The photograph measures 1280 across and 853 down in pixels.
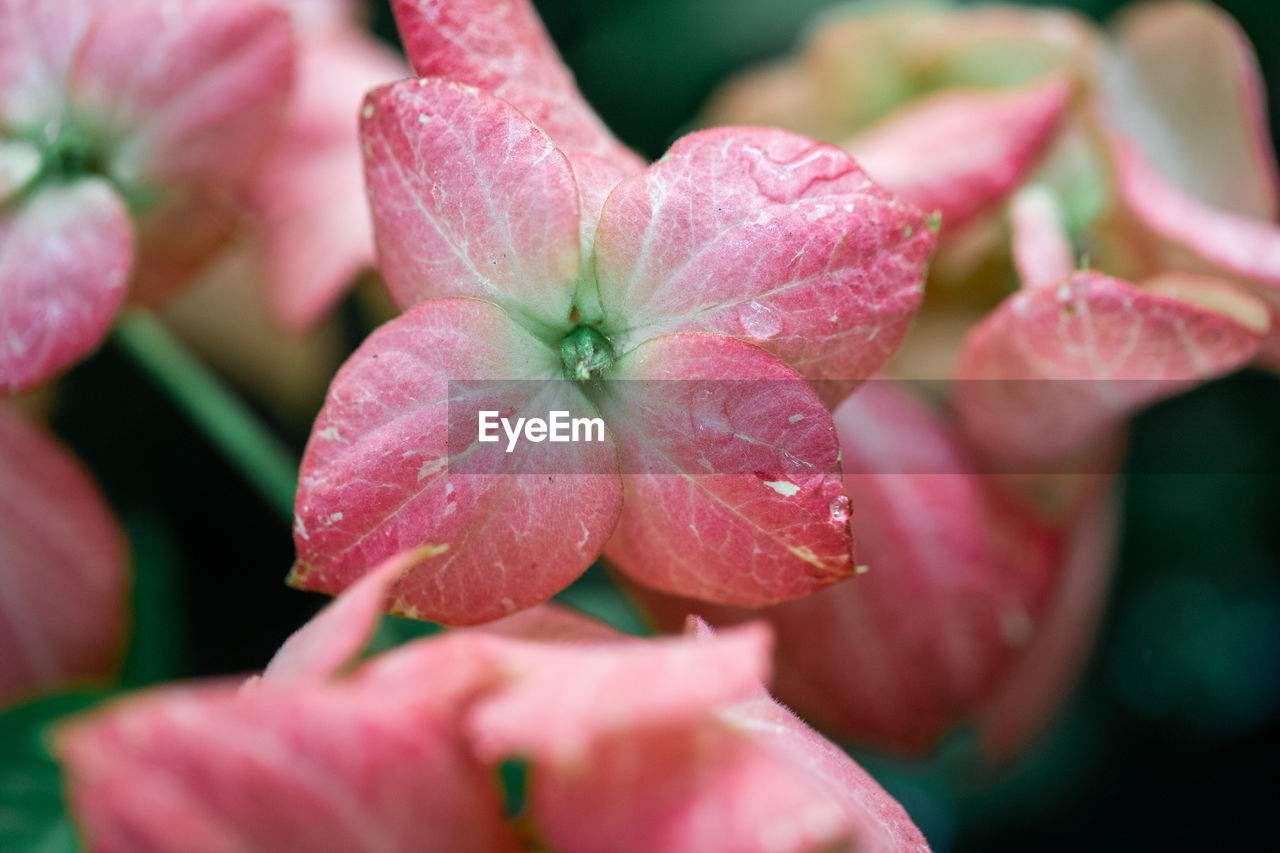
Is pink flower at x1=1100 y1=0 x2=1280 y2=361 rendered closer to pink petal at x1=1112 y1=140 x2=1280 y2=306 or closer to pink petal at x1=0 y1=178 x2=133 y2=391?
pink petal at x1=1112 y1=140 x2=1280 y2=306

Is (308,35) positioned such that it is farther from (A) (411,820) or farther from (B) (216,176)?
Result: (A) (411,820)

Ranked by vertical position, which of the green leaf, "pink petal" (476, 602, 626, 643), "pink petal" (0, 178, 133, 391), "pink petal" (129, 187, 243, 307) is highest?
"pink petal" (0, 178, 133, 391)

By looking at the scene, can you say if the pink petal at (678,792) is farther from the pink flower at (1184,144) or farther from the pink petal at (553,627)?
the pink flower at (1184,144)

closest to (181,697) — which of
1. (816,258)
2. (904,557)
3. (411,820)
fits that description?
(411,820)

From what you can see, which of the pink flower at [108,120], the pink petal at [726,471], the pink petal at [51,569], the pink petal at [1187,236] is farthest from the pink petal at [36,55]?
the pink petal at [1187,236]

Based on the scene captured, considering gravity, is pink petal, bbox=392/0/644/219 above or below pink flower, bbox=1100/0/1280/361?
above

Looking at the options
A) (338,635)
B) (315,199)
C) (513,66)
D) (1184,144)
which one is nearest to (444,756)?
(338,635)

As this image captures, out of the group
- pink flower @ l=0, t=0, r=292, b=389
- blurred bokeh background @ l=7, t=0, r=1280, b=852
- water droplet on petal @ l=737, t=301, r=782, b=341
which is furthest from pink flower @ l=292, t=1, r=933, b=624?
blurred bokeh background @ l=7, t=0, r=1280, b=852

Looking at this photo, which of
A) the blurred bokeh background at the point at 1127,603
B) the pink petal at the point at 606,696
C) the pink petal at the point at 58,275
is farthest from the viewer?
the blurred bokeh background at the point at 1127,603
